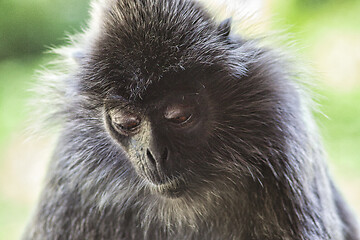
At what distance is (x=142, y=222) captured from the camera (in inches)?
112

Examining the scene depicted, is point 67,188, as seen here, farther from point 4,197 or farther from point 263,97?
point 4,197

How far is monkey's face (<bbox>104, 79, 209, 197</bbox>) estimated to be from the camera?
7.63ft

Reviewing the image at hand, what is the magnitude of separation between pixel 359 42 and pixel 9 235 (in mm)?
4683

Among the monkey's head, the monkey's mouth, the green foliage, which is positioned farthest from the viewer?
the green foliage

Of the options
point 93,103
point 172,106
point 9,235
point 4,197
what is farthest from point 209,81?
point 4,197

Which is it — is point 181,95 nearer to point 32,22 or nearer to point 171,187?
point 171,187

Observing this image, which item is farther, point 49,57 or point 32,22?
point 32,22

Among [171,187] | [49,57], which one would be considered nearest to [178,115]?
[171,187]

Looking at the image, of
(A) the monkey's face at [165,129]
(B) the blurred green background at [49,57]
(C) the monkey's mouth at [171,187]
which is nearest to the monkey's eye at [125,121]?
(A) the monkey's face at [165,129]

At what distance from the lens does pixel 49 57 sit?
493 centimetres

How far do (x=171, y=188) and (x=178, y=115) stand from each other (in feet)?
1.32

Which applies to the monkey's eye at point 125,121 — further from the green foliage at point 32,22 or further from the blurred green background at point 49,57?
the green foliage at point 32,22

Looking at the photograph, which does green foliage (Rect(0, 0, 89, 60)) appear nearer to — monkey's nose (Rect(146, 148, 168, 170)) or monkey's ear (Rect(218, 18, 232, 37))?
monkey's ear (Rect(218, 18, 232, 37))

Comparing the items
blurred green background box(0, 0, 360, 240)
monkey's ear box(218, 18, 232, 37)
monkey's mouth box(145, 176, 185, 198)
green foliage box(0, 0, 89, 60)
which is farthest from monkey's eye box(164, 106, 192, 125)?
green foliage box(0, 0, 89, 60)
